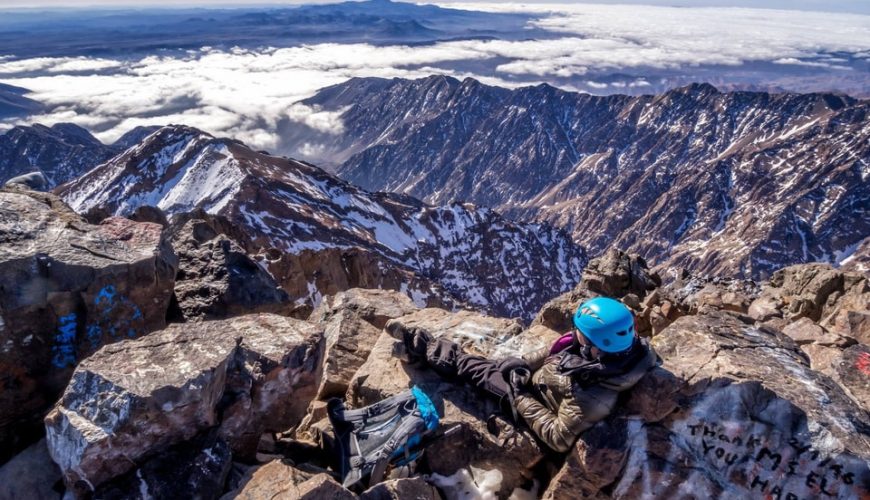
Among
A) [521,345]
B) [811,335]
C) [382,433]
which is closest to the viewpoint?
[382,433]

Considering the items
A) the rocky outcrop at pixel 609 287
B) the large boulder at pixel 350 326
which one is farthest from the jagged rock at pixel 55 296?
the rocky outcrop at pixel 609 287

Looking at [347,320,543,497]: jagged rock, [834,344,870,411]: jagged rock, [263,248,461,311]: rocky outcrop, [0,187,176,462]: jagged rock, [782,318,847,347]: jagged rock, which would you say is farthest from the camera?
[263,248,461,311]: rocky outcrop

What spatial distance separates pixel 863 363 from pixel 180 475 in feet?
43.3

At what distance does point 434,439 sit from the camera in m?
9.96

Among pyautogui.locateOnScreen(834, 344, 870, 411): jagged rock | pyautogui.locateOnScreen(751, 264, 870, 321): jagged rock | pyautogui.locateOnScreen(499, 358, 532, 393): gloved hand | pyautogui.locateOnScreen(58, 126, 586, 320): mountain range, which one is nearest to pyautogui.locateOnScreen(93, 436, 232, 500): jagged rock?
pyautogui.locateOnScreen(499, 358, 532, 393): gloved hand

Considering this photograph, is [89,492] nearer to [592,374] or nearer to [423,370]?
[423,370]

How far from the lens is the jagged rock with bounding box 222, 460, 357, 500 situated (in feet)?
25.4

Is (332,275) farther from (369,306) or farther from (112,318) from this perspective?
(112,318)

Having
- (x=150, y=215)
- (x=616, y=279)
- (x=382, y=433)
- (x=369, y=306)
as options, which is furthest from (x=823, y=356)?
(x=150, y=215)

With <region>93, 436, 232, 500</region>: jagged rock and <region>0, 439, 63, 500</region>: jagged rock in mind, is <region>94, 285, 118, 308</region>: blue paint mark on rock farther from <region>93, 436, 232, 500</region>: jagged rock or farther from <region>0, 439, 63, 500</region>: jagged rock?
<region>93, 436, 232, 500</region>: jagged rock

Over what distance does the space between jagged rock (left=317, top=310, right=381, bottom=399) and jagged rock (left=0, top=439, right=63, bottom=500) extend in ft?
16.7

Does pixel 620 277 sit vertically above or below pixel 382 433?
below

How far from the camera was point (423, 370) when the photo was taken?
12.1 m

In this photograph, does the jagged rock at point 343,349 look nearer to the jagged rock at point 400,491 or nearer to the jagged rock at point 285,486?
the jagged rock at point 285,486
